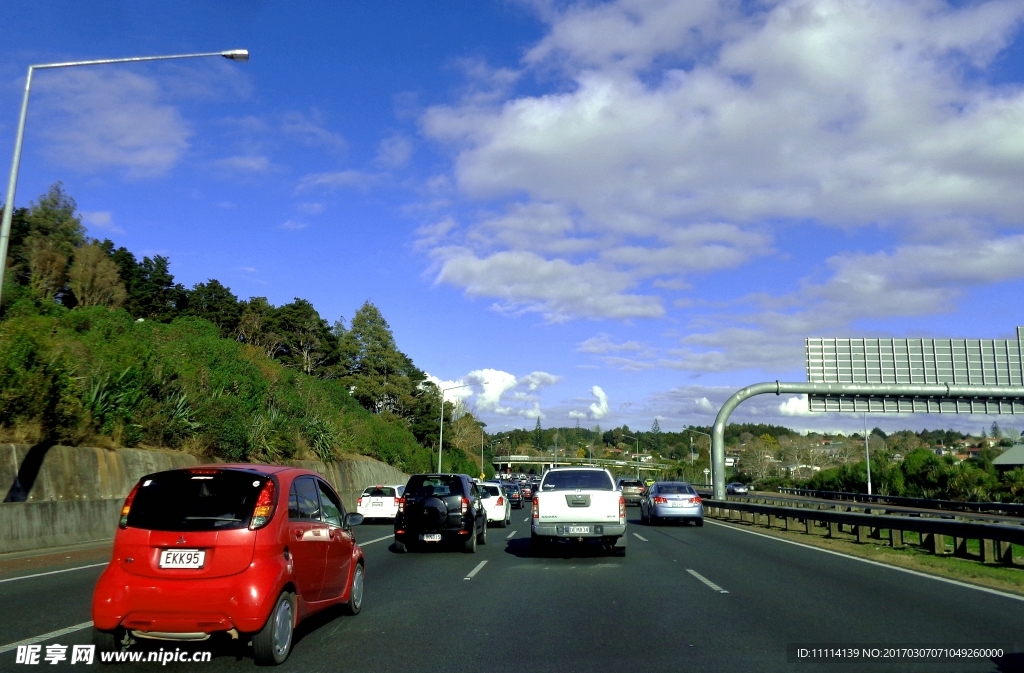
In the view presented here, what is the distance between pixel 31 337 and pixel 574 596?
15.7 metres

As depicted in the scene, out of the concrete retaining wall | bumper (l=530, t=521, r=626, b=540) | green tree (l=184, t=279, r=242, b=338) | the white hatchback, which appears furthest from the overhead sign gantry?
green tree (l=184, t=279, r=242, b=338)

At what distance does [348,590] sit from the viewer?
9172 mm

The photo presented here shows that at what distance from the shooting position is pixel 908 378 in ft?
119

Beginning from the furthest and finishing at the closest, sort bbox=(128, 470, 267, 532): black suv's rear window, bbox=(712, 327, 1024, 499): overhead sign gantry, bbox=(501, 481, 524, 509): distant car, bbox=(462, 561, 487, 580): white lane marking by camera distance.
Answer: bbox=(501, 481, 524, 509): distant car → bbox=(712, 327, 1024, 499): overhead sign gantry → bbox=(462, 561, 487, 580): white lane marking → bbox=(128, 470, 267, 532): black suv's rear window

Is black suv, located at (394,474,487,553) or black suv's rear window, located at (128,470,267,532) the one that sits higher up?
black suv's rear window, located at (128,470,267,532)

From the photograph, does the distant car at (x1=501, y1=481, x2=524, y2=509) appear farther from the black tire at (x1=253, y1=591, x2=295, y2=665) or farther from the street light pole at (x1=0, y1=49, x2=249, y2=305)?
the black tire at (x1=253, y1=591, x2=295, y2=665)

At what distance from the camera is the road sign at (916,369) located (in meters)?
35.8

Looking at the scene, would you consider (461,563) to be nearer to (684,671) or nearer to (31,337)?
(684,671)

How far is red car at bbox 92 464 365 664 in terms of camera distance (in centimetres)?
662

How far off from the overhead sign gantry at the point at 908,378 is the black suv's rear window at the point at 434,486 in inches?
840

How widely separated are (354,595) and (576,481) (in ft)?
26.9

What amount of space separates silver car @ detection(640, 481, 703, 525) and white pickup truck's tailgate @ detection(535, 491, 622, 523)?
11472 mm

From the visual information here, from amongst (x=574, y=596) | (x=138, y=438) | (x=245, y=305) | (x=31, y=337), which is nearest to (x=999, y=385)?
(x=574, y=596)

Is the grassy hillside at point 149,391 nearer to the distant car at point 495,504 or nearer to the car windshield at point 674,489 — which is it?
the distant car at point 495,504
